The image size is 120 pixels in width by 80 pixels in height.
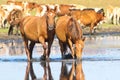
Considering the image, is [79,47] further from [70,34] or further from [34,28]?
[34,28]

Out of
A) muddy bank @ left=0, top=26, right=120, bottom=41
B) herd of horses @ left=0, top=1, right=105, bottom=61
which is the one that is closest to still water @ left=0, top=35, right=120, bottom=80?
herd of horses @ left=0, top=1, right=105, bottom=61

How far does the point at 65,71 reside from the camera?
19.0 meters

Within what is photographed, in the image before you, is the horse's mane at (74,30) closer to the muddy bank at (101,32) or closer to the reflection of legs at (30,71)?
the reflection of legs at (30,71)

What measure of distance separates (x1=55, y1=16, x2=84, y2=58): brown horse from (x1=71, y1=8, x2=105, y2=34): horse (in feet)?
54.7

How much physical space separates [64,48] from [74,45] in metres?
1.45

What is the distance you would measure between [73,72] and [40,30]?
12.6 ft

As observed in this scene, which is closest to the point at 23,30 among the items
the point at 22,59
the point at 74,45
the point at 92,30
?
the point at 22,59

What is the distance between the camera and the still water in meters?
17.9

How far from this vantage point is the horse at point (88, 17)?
39316 millimetres

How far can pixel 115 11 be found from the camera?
48594mm

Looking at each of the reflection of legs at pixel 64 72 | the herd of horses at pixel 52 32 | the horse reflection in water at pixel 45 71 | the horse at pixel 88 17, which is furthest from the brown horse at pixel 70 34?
the horse at pixel 88 17

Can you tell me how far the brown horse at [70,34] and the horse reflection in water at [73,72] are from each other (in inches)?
22.0

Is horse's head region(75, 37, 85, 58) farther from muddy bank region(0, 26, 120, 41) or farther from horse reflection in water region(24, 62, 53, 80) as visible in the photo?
muddy bank region(0, 26, 120, 41)

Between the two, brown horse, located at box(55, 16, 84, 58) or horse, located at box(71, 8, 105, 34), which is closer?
brown horse, located at box(55, 16, 84, 58)
